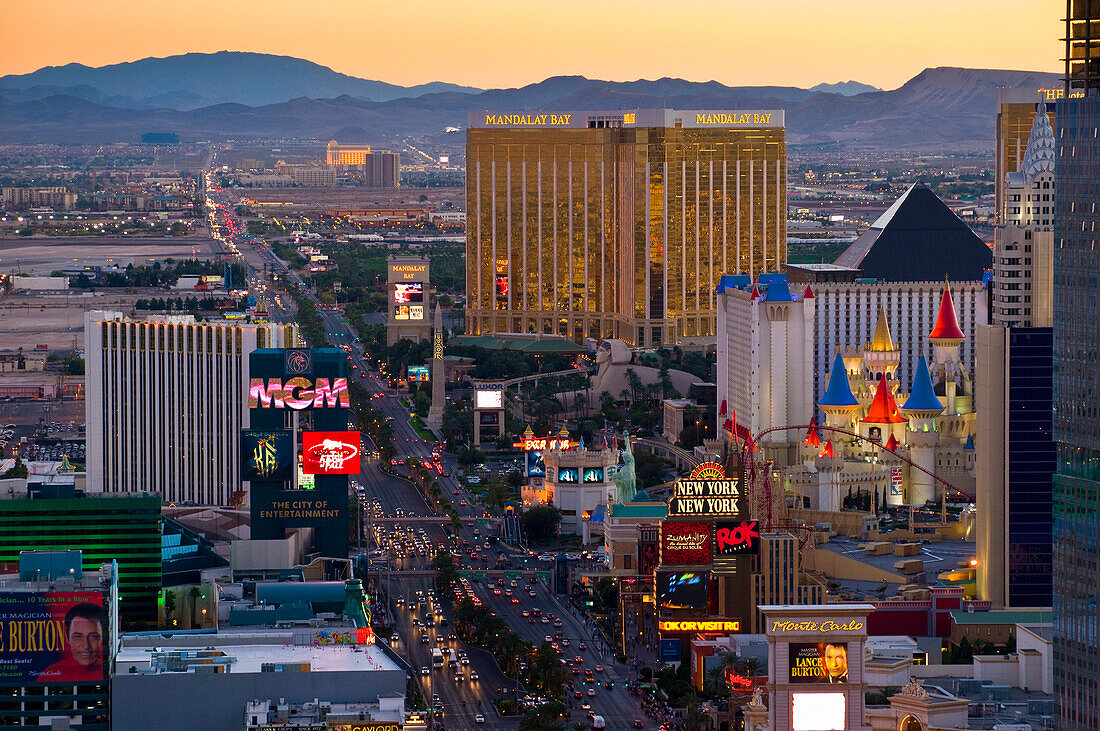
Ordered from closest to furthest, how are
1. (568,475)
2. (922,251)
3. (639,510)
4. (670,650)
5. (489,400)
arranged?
(670,650)
(639,510)
(568,475)
(489,400)
(922,251)

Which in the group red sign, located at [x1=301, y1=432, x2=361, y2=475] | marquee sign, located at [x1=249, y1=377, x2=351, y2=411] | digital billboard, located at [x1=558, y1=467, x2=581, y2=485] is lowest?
digital billboard, located at [x1=558, y1=467, x2=581, y2=485]

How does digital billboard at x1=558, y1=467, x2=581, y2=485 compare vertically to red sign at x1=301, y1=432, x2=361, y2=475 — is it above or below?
below

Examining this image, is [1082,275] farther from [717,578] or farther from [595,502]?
[595,502]

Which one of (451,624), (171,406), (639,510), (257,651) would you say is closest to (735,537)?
(451,624)

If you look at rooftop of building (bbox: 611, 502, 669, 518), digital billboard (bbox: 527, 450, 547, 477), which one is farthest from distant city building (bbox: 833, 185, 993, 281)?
rooftop of building (bbox: 611, 502, 669, 518)

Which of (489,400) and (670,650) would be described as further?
(489,400)

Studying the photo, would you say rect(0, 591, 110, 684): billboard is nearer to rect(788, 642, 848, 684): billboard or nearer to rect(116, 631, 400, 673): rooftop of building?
rect(116, 631, 400, 673): rooftop of building

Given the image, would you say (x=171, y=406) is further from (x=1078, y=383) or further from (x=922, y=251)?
(x=1078, y=383)

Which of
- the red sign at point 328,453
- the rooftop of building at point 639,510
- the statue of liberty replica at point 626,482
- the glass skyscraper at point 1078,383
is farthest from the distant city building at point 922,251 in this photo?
the glass skyscraper at point 1078,383
